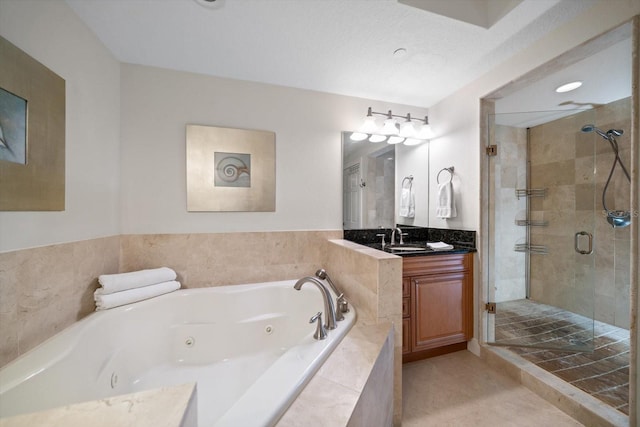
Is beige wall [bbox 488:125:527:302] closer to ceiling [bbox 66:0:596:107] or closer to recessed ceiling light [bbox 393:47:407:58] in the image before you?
ceiling [bbox 66:0:596:107]

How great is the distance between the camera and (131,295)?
1.51 meters

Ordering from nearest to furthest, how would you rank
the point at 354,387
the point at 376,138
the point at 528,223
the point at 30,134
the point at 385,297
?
the point at 354,387 → the point at 30,134 → the point at 385,297 → the point at 528,223 → the point at 376,138

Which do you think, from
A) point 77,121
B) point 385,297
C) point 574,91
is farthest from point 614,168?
point 77,121

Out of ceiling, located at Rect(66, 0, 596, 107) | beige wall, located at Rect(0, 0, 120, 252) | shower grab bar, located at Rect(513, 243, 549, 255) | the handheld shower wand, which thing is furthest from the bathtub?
the handheld shower wand

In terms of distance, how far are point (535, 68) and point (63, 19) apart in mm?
2852

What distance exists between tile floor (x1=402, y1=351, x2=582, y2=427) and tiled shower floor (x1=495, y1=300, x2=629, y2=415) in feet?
0.98

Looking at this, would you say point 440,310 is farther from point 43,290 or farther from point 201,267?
point 43,290

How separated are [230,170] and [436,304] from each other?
2044 millimetres

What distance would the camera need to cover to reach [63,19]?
4.09 feet

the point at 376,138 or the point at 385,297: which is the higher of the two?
the point at 376,138

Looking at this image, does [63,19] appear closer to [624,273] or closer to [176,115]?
[176,115]

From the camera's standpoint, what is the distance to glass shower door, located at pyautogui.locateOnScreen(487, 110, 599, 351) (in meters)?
1.94

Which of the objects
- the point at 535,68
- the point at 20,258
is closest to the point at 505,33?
the point at 535,68

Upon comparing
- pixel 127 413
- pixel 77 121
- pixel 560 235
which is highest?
pixel 77 121
